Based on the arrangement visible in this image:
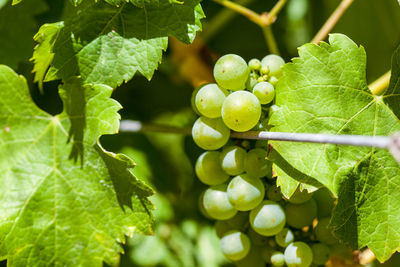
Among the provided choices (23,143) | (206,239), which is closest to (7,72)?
(23,143)

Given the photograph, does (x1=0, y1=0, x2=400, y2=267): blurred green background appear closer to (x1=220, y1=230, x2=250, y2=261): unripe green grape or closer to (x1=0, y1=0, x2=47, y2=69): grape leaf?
(x1=0, y1=0, x2=47, y2=69): grape leaf

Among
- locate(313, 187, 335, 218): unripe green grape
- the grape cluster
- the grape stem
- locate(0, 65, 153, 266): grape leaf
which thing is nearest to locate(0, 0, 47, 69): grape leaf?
locate(0, 65, 153, 266): grape leaf

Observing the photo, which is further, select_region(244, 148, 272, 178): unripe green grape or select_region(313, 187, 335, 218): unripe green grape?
select_region(313, 187, 335, 218): unripe green grape

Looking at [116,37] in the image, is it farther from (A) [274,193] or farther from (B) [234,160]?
(A) [274,193]

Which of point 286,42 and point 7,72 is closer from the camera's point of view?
point 7,72

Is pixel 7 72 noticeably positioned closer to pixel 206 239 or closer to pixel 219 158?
pixel 219 158

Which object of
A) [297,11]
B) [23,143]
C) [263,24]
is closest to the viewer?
[23,143]
